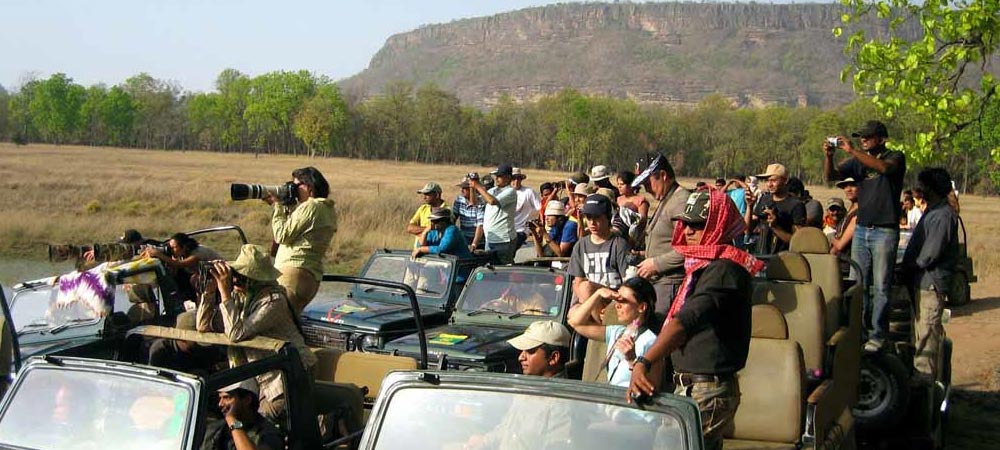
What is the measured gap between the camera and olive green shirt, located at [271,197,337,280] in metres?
7.14

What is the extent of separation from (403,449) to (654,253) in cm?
345

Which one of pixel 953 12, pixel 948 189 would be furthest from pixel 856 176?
pixel 953 12

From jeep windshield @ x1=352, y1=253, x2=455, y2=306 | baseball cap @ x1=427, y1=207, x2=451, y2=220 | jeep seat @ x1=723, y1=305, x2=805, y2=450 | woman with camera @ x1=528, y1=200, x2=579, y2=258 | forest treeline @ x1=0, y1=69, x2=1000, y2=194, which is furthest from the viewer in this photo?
forest treeline @ x1=0, y1=69, x2=1000, y2=194

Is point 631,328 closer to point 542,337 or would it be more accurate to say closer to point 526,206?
point 542,337

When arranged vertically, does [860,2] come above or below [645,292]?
above

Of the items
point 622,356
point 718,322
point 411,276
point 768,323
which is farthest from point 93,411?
point 411,276

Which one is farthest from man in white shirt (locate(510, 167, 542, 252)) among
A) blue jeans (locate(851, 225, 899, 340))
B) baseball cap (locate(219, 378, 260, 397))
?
baseball cap (locate(219, 378, 260, 397))

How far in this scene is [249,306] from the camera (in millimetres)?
5594

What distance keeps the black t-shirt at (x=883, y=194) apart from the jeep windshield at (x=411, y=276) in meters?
4.09

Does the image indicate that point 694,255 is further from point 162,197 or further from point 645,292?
point 162,197

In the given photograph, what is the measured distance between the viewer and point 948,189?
8.89 m

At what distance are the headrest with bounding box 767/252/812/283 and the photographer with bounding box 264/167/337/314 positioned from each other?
324cm

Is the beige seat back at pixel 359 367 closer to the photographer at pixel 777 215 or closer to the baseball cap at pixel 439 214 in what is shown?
the baseball cap at pixel 439 214

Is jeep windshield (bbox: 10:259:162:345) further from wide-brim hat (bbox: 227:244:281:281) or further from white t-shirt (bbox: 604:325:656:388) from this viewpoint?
white t-shirt (bbox: 604:325:656:388)
